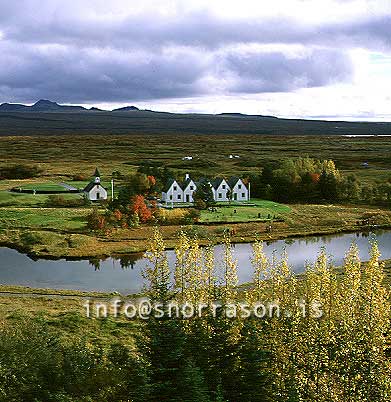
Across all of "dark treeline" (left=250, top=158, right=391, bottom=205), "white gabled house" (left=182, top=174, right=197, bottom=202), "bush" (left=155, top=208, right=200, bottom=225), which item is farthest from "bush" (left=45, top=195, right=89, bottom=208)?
"dark treeline" (left=250, top=158, right=391, bottom=205)

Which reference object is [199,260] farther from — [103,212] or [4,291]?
[103,212]

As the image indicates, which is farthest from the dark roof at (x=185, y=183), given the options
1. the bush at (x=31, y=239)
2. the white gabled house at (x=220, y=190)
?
the bush at (x=31, y=239)

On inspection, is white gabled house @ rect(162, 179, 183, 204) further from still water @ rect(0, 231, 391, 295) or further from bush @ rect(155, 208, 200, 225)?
still water @ rect(0, 231, 391, 295)

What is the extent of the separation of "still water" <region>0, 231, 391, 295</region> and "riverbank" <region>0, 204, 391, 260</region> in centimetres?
142

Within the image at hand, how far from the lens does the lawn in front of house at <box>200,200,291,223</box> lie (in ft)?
193

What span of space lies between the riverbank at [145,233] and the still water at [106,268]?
55.9 inches

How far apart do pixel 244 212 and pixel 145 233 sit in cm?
1313

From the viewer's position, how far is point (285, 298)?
728 inches

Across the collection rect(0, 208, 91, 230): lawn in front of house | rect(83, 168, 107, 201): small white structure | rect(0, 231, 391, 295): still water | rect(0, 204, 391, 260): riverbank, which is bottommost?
rect(0, 231, 391, 295): still water

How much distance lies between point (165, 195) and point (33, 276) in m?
28.9

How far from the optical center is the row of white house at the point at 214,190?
2645 inches

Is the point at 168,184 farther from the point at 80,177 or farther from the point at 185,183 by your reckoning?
the point at 80,177

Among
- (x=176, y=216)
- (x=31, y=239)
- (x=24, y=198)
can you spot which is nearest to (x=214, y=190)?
(x=176, y=216)

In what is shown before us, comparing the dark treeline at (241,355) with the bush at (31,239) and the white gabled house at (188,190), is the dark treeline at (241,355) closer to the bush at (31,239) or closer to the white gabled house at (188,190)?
the bush at (31,239)
